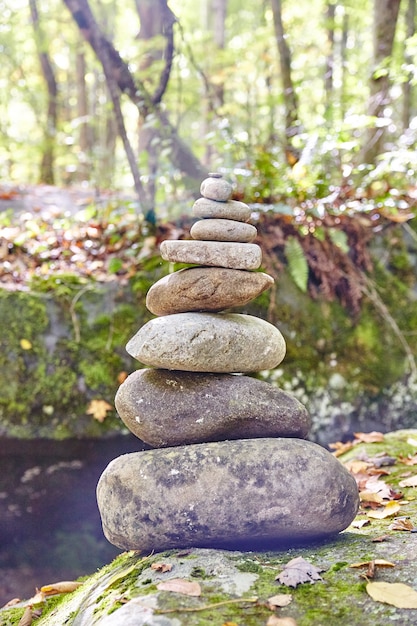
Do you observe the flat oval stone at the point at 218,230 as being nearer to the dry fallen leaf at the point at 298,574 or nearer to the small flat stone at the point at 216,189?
the small flat stone at the point at 216,189

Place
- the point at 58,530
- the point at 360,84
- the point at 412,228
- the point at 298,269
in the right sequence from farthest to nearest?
the point at 360,84, the point at 412,228, the point at 298,269, the point at 58,530

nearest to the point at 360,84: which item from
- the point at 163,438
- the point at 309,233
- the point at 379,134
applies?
the point at 379,134

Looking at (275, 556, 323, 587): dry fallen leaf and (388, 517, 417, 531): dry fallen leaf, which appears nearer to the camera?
A: (275, 556, 323, 587): dry fallen leaf

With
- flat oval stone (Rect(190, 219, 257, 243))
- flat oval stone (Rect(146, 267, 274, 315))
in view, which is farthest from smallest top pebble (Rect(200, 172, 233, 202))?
flat oval stone (Rect(146, 267, 274, 315))

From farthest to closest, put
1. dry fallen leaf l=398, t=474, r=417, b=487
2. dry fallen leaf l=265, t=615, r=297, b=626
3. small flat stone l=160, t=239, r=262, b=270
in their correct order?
dry fallen leaf l=398, t=474, r=417, b=487 → small flat stone l=160, t=239, r=262, b=270 → dry fallen leaf l=265, t=615, r=297, b=626

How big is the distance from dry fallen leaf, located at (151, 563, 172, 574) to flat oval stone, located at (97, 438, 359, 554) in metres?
0.25

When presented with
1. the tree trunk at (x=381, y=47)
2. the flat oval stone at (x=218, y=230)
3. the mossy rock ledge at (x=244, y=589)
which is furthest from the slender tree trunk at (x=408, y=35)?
the mossy rock ledge at (x=244, y=589)

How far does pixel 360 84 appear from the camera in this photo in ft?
27.9

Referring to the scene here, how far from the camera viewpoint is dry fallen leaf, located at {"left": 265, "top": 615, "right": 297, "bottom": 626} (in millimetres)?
1984

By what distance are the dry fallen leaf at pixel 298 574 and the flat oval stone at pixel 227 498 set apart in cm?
36

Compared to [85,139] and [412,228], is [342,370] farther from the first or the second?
[85,139]

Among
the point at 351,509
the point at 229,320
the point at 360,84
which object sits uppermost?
the point at 360,84

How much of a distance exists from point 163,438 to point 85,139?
14.4 meters

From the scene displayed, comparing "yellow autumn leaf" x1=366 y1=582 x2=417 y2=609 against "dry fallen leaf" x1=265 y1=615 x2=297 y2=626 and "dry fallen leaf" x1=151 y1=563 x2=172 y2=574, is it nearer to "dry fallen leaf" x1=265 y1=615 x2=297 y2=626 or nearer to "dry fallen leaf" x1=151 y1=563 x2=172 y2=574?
"dry fallen leaf" x1=265 y1=615 x2=297 y2=626
